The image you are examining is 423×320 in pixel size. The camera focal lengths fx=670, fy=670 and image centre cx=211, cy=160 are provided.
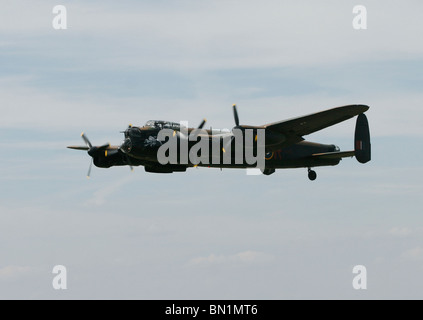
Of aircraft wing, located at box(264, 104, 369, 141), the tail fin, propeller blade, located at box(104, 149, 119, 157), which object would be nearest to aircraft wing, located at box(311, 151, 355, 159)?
the tail fin

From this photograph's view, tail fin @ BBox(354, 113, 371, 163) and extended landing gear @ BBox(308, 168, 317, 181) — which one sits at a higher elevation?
tail fin @ BBox(354, 113, 371, 163)

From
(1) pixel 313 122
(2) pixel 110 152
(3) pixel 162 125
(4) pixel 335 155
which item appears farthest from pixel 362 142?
(2) pixel 110 152

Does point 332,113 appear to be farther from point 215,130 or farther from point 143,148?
point 143,148

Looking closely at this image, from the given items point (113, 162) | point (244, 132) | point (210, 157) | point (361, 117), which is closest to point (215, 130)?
point (210, 157)

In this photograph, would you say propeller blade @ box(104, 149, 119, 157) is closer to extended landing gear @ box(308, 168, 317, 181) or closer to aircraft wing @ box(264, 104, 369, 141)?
aircraft wing @ box(264, 104, 369, 141)

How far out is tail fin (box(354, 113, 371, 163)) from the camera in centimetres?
4744

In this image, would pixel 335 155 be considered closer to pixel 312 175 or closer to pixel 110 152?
pixel 312 175

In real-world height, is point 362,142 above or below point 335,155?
above

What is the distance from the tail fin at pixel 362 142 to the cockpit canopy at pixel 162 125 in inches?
514

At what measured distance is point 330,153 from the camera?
4806 cm

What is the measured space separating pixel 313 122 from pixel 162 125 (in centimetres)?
969

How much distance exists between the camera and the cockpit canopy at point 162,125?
43.1 meters

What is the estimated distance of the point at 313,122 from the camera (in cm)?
4097

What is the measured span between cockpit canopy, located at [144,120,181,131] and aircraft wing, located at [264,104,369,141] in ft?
20.4
